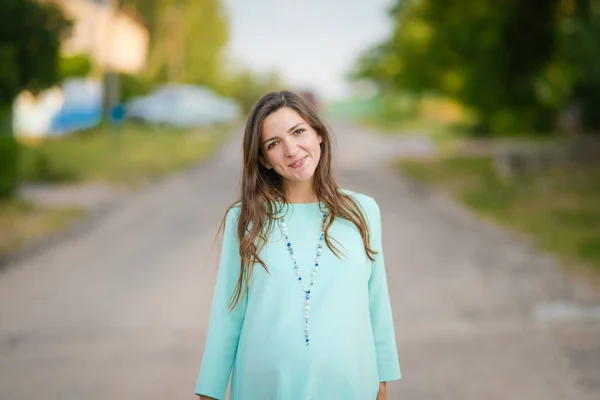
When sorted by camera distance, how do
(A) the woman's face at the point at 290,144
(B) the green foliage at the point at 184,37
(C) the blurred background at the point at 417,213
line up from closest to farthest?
(A) the woman's face at the point at 290,144, (C) the blurred background at the point at 417,213, (B) the green foliage at the point at 184,37

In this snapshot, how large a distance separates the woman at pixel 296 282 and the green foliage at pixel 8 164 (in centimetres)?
1166

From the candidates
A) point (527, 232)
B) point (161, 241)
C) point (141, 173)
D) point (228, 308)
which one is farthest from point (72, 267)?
point (141, 173)

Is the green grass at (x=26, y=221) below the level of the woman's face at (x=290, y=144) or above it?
above

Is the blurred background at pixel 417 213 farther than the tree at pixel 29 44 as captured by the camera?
No

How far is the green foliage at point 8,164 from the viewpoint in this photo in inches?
517

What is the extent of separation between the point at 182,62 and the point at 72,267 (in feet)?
154

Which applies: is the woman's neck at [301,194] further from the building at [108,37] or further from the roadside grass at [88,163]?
the building at [108,37]

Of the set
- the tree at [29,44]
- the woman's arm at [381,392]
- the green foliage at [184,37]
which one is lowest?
the woman's arm at [381,392]

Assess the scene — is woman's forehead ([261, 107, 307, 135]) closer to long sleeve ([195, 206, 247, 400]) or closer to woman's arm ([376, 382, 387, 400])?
long sleeve ([195, 206, 247, 400])

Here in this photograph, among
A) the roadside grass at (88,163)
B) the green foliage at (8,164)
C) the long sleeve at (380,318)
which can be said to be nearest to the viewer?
the long sleeve at (380,318)

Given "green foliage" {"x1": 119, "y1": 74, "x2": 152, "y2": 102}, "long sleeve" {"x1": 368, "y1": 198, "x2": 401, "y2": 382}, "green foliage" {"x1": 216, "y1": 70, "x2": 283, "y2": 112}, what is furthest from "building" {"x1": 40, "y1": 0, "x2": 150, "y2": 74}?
"long sleeve" {"x1": 368, "y1": 198, "x2": 401, "y2": 382}

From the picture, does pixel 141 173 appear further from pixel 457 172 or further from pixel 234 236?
pixel 234 236

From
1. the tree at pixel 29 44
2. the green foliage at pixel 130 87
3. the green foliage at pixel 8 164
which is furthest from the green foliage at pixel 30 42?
the green foliage at pixel 130 87

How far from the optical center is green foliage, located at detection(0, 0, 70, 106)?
37.3 ft
